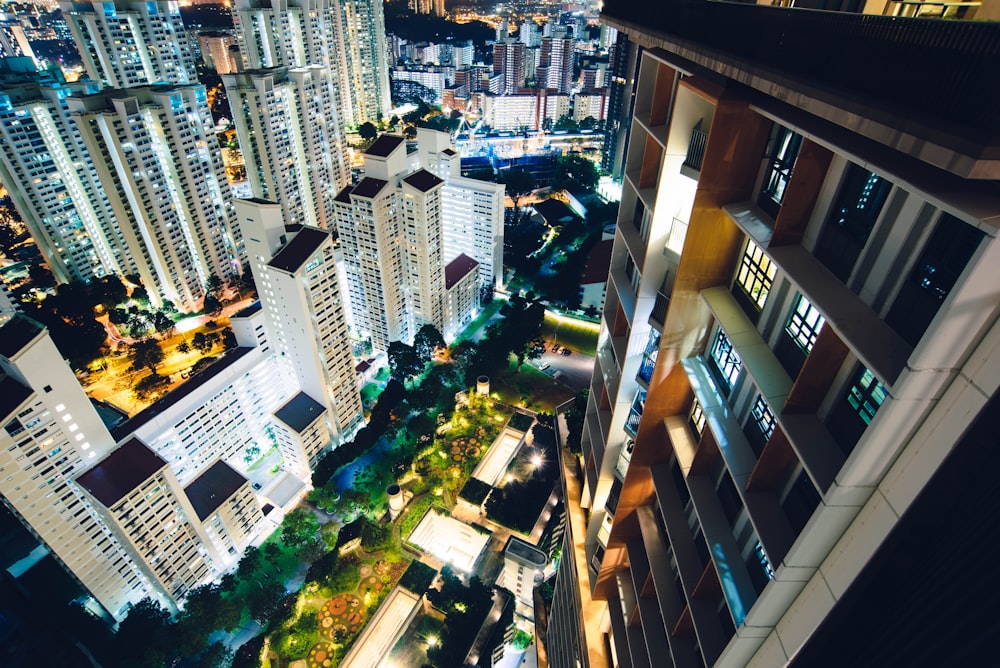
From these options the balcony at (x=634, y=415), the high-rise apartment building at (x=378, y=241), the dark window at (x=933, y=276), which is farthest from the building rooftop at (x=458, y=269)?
the dark window at (x=933, y=276)

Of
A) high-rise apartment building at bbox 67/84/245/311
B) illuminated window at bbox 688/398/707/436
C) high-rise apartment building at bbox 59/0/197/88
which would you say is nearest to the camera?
illuminated window at bbox 688/398/707/436

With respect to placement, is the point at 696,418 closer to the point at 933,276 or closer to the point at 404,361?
the point at 933,276

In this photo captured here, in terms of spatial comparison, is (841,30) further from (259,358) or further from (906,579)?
(259,358)

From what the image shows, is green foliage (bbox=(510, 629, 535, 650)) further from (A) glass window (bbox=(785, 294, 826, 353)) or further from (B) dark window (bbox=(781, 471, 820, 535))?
(A) glass window (bbox=(785, 294, 826, 353))

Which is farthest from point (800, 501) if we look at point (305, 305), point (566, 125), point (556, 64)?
point (556, 64)

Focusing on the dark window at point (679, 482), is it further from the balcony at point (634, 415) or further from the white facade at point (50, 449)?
the white facade at point (50, 449)

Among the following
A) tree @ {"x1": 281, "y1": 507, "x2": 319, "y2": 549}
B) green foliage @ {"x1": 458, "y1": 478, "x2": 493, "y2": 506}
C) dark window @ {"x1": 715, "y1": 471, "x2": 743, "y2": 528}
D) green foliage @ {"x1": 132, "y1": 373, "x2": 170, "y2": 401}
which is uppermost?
dark window @ {"x1": 715, "y1": 471, "x2": 743, "y2": 528}

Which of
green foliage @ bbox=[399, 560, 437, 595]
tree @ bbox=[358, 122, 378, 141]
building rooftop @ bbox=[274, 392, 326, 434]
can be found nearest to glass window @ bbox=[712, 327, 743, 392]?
green foliage @ bbox=[399, 560, 437, 595]
